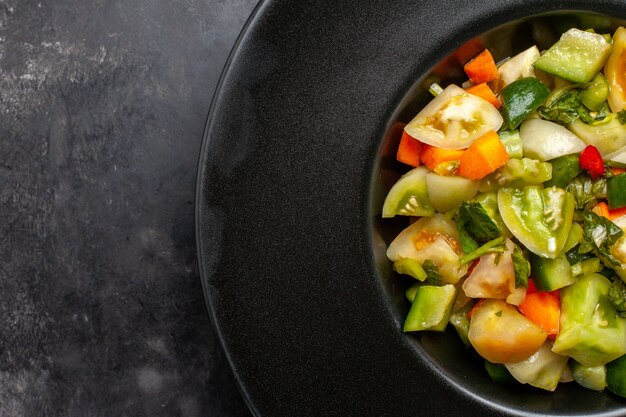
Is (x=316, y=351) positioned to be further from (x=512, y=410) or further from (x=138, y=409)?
(x=138, y=409)

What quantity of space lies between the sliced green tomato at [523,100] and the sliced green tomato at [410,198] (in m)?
0.37

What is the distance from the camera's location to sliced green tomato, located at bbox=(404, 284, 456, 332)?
2.48 meters

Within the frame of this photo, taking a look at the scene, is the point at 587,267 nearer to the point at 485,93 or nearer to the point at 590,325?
the point at 590,325

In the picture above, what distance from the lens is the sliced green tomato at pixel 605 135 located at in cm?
252

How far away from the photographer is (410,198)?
2525 mm

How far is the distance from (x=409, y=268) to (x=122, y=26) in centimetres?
163

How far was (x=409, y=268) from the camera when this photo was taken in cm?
252

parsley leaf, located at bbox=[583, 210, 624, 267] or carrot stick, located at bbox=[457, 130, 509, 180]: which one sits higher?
carrot stick, located at bbox=[457, 130, 509, 180]

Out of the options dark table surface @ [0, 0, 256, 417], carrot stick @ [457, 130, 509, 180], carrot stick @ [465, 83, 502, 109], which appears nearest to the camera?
carrot stick @ [457, 130, 509, 180]

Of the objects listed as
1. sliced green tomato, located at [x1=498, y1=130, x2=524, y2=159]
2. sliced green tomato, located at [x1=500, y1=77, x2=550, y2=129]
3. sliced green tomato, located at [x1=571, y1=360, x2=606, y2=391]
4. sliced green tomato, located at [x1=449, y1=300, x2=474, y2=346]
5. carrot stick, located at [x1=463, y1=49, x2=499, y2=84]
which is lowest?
sliced green tomato, located at [x1=571, y1=360, x2=606, y2=391]

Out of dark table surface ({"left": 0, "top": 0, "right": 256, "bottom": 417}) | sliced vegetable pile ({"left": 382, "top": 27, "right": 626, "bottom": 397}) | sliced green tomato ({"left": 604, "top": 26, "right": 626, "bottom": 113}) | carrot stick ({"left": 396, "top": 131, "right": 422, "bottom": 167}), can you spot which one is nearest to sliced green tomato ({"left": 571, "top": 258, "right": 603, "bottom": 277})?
sliced vegetable pile ({"left": 382, "top": 27, "right": 626, "bottom": 397})

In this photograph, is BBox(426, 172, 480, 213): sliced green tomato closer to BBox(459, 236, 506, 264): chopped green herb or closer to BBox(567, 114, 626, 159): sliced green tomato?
BBox(459, 236, 506, 264): chopped green herb

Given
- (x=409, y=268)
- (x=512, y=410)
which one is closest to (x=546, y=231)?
(x=409, y=268)

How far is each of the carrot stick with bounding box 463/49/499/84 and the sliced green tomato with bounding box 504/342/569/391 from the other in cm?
104
